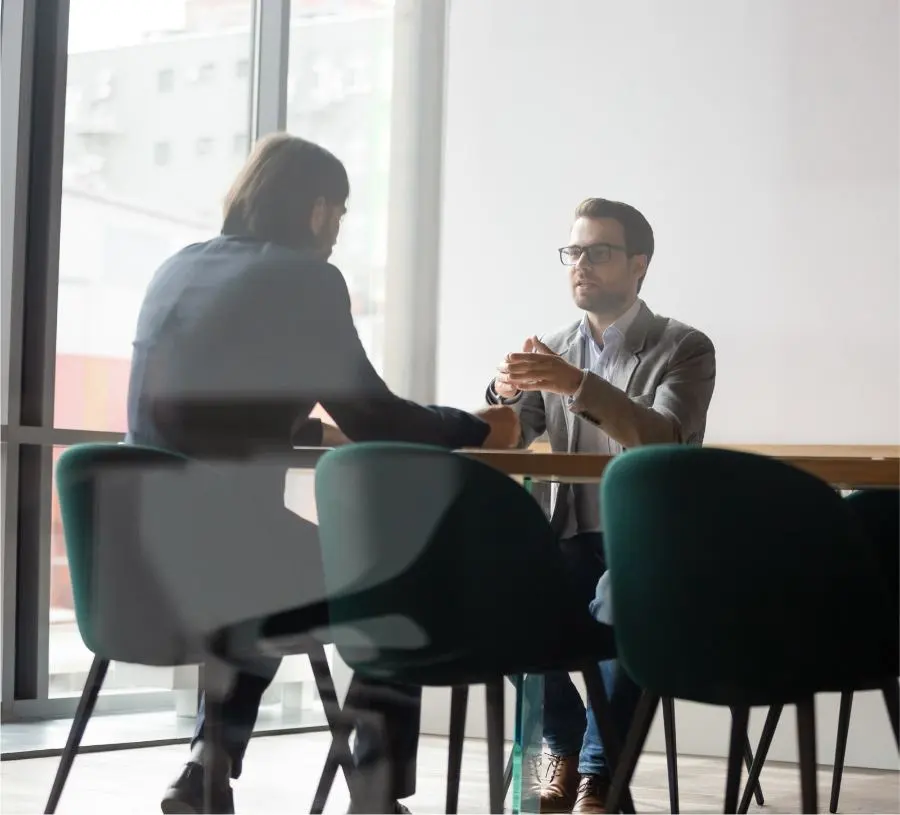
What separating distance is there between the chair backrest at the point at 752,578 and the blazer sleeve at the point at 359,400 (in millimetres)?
655

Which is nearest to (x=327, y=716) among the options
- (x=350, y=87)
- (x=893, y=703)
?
(x=893, y=703)

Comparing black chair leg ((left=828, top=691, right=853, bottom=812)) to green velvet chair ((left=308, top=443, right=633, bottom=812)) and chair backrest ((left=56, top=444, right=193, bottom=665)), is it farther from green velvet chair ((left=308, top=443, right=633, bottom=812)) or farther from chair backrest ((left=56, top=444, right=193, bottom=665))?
chair backrest ((left=56, top=444, right=193, bottom=665))

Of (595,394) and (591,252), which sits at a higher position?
(591,252)

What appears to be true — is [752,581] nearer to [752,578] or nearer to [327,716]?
[752,578]

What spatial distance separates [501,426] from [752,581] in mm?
857

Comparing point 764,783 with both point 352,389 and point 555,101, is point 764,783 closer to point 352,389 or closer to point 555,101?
point 352,389

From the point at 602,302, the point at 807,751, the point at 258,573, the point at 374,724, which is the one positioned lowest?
the point at 374,724

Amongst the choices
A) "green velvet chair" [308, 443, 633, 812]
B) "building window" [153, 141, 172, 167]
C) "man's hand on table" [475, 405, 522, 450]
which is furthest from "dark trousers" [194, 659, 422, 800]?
"building window" [153, 141, 172, 167]

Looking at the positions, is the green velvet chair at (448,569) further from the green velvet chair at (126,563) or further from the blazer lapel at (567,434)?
the green velvet chair at (126,563)

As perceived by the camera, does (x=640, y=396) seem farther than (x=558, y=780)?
Yes

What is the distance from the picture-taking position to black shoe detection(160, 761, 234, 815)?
230 cm

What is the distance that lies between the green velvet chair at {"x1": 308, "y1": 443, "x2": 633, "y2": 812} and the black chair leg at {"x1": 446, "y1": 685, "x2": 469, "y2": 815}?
0.61 ft

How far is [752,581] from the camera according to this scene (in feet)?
5.43

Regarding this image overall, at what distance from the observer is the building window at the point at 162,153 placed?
2918 millimetres
